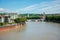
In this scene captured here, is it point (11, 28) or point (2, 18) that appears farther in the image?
point (2, 18)

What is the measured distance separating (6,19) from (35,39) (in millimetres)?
4651

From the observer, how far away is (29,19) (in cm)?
1437

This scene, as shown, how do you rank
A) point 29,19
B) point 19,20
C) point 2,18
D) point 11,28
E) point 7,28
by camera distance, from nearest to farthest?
1. point 7,28
2. point 11,28
3. point 2,18
4. point 19,20
5. point 29,19

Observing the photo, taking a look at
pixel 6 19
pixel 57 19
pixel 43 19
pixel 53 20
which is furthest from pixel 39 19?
pixel 6 19

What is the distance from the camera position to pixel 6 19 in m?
8.52

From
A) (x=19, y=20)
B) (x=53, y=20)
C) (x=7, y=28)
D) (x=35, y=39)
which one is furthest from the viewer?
(x=53, y=20)

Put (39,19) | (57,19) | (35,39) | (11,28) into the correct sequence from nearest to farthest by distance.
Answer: (35,39), (11,28), (57,19), (39,19)

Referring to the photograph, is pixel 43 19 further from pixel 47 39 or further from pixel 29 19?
pixel 47 39

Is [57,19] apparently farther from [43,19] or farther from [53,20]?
[43,19]

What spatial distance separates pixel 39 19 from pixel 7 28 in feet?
30.6

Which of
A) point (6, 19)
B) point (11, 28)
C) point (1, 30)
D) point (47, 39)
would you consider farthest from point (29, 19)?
point (47, 39)

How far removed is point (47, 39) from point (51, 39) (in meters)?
0.09

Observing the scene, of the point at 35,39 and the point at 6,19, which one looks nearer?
the point at 35,39

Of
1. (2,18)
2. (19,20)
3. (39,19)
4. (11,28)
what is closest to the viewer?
(11,28)
